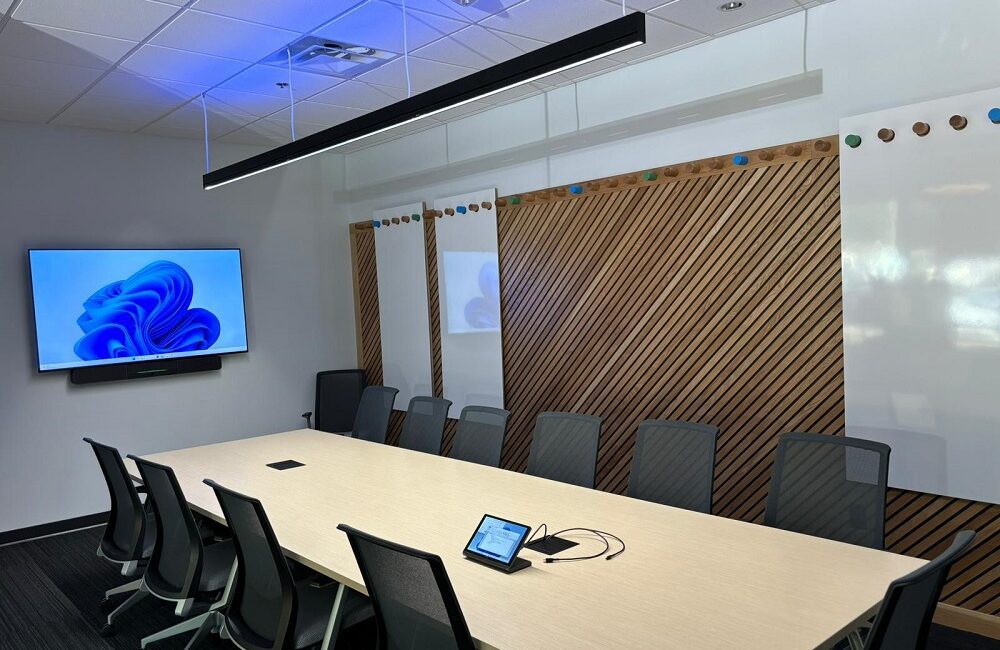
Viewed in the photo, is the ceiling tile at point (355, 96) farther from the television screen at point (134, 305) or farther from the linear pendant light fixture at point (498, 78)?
the television screen at point (134, 305)

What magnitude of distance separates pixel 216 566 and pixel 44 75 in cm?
337

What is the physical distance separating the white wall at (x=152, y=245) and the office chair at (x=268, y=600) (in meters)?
3.88

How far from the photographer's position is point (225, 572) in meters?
3.53

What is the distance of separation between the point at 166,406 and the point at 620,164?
4.45 metres

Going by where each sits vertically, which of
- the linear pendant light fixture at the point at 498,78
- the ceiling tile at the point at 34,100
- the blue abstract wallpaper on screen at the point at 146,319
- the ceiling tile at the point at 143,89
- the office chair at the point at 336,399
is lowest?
the office chair at the point at 336,399

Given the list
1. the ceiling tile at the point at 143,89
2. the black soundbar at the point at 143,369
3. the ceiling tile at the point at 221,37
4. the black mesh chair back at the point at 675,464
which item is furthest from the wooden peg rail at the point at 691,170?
the black soundbar at the point at 143,369

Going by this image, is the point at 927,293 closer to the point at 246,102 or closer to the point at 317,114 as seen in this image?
the point at 317,114

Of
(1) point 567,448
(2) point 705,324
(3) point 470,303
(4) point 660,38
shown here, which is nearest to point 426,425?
(1) point 567,448

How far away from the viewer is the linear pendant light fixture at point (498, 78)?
9.24 feet

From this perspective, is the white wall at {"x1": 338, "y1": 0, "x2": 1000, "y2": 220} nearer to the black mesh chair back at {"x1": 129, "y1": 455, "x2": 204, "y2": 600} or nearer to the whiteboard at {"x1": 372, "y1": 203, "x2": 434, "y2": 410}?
the whiteboard at {"x1": 372, "y1": 203, "x2": 434, "y2": 410}

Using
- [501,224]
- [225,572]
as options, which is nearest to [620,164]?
[501,224]

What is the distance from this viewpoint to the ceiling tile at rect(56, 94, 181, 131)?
5445mm

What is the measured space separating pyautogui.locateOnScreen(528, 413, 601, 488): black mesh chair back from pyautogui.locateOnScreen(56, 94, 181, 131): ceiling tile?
3.69 meters

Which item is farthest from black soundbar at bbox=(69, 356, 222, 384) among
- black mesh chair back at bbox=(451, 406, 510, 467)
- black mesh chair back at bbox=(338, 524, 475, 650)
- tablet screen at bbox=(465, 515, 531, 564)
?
black mesh chair back at bbox=(338, 524, 475, 650)
